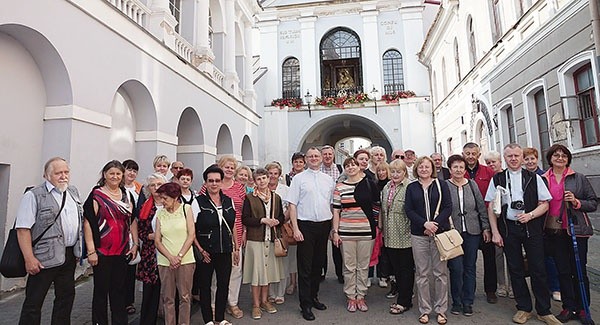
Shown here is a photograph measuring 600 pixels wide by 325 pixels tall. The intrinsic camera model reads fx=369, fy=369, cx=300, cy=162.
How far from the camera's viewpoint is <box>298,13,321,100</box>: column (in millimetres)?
23719

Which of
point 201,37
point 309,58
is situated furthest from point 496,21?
point 309,58

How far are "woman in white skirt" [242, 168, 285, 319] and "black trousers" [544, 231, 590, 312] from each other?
330cm

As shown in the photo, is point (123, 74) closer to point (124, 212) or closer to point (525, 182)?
point (124, 212)

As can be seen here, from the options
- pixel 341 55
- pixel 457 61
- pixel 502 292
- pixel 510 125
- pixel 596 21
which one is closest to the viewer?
pixel 502 292

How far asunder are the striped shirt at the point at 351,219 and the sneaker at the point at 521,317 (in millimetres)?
1834

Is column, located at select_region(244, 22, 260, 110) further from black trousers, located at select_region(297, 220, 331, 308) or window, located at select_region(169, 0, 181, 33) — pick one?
black trousers, located at select_region(297, 220, 331, 308)

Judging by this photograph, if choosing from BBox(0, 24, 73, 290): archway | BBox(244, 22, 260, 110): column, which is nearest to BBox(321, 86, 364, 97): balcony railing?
BBox(244, 22, 260, 110): column

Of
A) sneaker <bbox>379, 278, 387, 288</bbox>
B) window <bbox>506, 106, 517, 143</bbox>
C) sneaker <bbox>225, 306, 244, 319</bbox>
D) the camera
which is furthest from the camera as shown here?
window <bbox>506, 106, 517, 143</bbox>

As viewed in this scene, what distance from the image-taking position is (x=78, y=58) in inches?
246

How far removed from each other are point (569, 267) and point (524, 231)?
24.4 inches

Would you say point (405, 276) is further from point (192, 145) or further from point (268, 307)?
point (192, 145)

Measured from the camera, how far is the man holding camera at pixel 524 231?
4156 millimetres

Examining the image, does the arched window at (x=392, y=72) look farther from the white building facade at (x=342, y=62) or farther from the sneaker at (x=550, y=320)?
the sneaker at (x=550, y=320)

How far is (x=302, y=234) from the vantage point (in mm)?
4750
